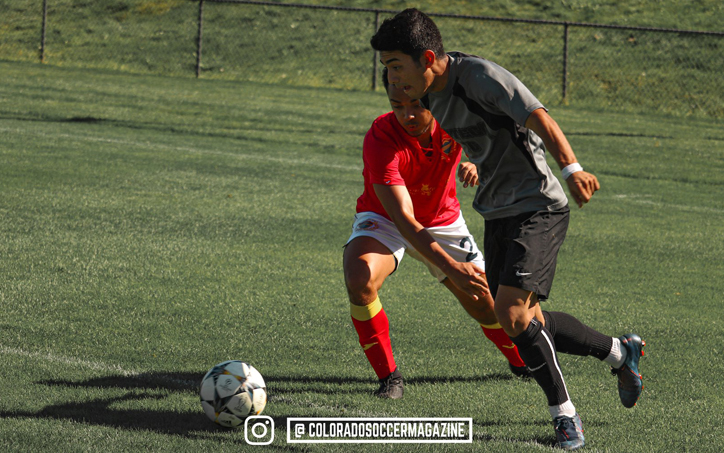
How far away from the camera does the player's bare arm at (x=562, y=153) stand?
3.59 meters

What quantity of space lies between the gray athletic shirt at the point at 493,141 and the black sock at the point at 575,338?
2.17ft

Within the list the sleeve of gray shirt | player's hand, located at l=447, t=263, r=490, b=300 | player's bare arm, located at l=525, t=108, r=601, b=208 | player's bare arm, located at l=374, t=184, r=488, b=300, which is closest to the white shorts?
player's bare arm, located at l=374, t=184, r=488, b=300

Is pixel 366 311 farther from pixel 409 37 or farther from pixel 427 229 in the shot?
pixel 409 37

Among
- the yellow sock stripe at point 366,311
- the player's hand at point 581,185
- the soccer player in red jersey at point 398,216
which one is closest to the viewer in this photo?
the player's hand at point 581,185

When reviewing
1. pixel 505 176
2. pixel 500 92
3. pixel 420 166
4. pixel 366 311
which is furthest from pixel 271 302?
pixel 500 92

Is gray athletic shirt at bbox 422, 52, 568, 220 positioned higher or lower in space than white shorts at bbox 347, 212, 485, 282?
higher

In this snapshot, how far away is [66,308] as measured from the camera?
605 cm

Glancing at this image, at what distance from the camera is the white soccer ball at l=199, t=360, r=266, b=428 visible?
4.12 m

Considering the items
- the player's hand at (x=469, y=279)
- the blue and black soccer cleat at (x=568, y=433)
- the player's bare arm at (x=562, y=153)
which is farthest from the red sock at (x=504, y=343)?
the player's bare arm at (x=562, y=153)

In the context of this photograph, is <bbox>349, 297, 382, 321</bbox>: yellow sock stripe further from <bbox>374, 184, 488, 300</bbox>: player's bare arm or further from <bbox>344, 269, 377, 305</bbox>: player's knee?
<bbox>374, 184, 488, 300</bbox>: player's bare arm

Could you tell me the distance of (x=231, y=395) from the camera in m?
4.15

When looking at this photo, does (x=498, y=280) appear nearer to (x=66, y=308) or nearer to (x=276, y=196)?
(x=66, y=308)

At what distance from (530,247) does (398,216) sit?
0.72m

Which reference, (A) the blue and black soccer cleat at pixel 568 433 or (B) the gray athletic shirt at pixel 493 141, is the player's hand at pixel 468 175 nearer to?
(B) the gray athletic shirt at pixel 493 141
